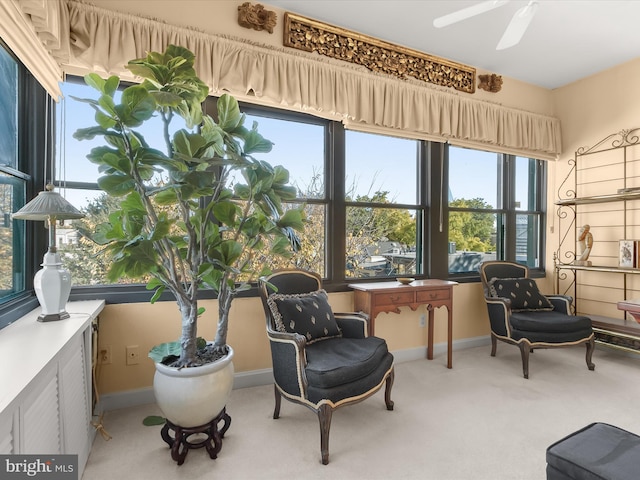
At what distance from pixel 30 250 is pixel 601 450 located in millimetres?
3122

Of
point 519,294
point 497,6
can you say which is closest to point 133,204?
point 497,6

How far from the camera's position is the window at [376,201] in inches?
94.8

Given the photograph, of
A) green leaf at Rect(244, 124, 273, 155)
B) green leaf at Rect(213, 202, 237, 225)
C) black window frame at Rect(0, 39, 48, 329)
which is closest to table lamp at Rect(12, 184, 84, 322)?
black window frame at Rect(0, 39, 48, 329)

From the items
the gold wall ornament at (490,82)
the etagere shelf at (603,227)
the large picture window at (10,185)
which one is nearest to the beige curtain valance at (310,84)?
the gold wall ornament at (490,82)

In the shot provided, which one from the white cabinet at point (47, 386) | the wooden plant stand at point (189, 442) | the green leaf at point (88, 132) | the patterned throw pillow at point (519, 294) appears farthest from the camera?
the patterned throw pillow at point (519, 294)

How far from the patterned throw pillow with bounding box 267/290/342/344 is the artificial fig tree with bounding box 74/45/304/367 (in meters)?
0.43

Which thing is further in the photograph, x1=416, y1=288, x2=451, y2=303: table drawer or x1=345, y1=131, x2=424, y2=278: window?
x1=345, y1=131, x2=424, y2=278: window

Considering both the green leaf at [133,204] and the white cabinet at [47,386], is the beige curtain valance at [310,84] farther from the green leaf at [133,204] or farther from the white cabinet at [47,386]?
the white cabinet at [47,386]

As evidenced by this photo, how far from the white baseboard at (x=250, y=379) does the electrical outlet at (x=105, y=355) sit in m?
0.23

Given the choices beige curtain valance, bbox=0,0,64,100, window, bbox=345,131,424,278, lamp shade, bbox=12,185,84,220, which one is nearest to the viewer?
beige curtain valance, bbox=0,0,64,100

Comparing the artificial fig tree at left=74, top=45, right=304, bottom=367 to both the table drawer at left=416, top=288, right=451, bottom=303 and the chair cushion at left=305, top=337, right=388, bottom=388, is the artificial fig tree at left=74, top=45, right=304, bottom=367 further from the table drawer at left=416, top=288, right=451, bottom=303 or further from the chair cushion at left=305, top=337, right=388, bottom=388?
the table drawer at left=416, top=288, right=451, bottom=303

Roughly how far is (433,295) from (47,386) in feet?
9.14

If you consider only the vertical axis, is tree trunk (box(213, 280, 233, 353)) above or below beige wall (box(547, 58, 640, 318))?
below

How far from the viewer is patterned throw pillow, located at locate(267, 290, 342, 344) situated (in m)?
2.31
